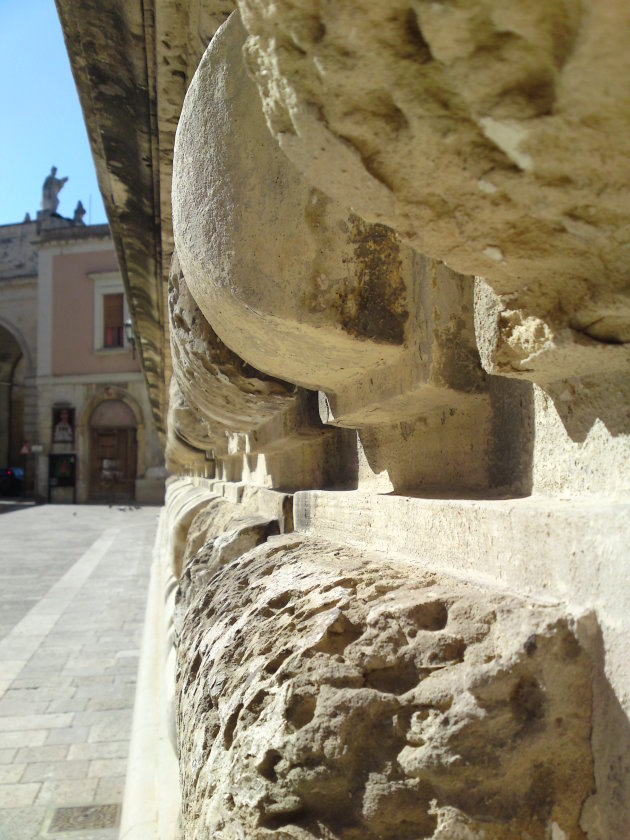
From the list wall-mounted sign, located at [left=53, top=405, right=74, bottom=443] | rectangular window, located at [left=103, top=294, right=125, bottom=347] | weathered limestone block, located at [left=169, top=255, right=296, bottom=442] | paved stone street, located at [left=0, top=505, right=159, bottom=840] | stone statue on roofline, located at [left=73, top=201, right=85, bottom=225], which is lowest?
paved stone street, located at [left=0, top=505, right=159, bottom=840]

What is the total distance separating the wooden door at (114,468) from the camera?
77.4 ft

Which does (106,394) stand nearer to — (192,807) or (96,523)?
(96,523)

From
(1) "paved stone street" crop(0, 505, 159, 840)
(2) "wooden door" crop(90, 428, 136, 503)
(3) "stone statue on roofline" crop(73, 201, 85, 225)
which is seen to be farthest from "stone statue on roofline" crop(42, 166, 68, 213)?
(1) "paved stone street" crop(0, 505, 159, 840)

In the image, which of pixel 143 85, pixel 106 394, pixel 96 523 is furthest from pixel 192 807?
pixel 106 394

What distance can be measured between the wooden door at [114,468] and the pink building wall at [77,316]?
2.38 m

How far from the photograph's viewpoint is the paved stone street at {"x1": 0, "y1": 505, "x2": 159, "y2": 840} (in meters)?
3.08

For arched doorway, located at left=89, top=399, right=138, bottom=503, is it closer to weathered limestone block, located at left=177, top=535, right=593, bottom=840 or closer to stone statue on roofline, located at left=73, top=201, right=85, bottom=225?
stone statue on roofline, located at left=73, top=201, right=85, bottom=225

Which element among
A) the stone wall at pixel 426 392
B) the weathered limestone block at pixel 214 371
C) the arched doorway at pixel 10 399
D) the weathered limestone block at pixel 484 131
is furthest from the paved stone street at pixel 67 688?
the arched doorway at pixel 10 399

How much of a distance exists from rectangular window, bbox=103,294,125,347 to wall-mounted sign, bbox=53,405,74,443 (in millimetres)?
2642

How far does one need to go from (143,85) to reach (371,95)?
1261 millimetres

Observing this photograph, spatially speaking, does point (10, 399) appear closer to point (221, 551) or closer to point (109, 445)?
point (109, 445)

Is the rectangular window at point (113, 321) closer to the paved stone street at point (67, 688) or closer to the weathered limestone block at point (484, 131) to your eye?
the paved stone street at point (67, 688)

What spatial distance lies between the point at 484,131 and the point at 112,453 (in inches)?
958

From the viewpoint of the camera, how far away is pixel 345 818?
2.21 ft
